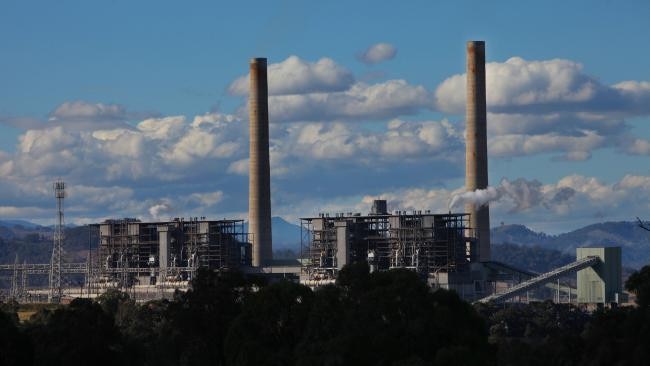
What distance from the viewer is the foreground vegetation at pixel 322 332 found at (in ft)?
287

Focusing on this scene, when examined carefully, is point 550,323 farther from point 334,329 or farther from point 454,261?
point 334,329

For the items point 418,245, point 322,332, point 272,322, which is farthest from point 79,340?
point 418,245

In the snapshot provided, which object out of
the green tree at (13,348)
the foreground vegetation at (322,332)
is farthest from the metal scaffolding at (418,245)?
the green tree at (13,348)

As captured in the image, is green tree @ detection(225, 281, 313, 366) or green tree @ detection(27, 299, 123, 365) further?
green tree @ detection(27, 299, 123, 365)

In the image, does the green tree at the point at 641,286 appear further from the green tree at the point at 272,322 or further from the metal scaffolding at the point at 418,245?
the metal scaffolding at the point at 418,245

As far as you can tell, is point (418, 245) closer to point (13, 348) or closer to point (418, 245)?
point (418, 245)

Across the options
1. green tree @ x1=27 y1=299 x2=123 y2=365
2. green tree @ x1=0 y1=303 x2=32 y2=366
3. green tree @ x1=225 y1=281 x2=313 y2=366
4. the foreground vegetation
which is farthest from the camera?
green tree @ x1=27 y1=299 x2=123 y2=365

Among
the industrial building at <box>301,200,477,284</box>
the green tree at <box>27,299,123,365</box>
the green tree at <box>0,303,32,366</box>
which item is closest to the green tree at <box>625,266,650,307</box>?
the green tree at <box>27,299,123,365</box>

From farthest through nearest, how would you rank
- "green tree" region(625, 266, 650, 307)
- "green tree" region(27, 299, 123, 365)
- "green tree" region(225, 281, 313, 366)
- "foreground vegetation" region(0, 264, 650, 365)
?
1. "green tree" region(625, 266, 650, 307)
2. "green tree" region(27, 299, 123, 365)
3. "green tree" region(225, 281, 313, 366)
4. "foreground vegetation" region(0, 264, 650, 365)

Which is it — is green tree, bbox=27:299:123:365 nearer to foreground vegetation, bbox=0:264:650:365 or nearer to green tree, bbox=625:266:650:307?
foreground vegetation, bbox=0:264:650:365

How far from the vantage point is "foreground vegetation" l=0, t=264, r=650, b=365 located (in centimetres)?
8744

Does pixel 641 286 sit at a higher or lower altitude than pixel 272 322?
higher

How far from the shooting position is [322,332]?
3612 inches

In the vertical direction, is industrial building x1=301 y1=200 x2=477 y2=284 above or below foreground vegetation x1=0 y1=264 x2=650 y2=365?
above
